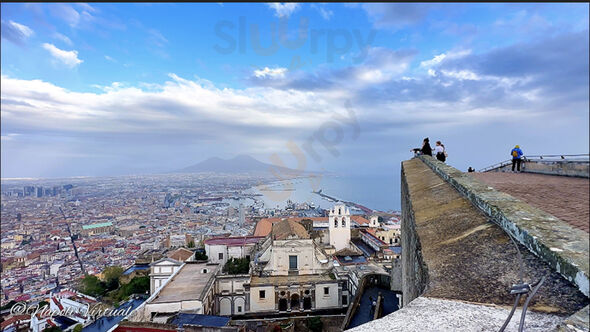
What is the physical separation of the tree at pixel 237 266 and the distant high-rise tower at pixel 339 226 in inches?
319

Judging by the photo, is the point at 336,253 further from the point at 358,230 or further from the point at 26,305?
the point at 26,305

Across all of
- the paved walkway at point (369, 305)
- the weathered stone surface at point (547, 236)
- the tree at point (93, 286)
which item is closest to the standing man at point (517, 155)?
the paved walkway at point (369, 305)

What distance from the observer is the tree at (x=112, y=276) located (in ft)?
77.0

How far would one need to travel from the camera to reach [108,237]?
40.2 meters

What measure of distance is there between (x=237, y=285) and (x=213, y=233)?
19611mm

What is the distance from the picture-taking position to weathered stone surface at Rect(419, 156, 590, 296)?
1224 mm

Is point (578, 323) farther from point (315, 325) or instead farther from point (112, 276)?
point (112, 276)

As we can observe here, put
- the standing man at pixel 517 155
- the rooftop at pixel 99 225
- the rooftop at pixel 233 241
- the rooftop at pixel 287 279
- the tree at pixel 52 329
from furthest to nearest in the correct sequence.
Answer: the rooftop at pixel 99 225 < the rooftop at pixel 233 241 < the rooftop at pixel 287 279 < the tree at pixel 52 329 < the standing man at pixel 517 155

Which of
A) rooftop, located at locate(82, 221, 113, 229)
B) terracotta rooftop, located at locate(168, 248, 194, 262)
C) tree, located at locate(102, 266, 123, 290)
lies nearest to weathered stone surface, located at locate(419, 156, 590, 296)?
terracotta rooftop, located at locate(168, 248, 194, 262)

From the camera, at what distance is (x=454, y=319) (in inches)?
44.8

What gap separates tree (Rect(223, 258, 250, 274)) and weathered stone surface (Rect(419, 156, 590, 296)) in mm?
20847

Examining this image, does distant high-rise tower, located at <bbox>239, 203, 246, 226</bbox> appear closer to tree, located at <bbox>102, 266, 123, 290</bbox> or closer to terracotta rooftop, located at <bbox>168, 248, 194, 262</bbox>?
terracotta rooftop, located at <bbox>168, 248, 194, 262</bbox>

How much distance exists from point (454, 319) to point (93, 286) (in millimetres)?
27858

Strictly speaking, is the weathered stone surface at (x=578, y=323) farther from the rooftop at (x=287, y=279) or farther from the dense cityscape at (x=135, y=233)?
the dense cityscape at (x=135, y=233)
